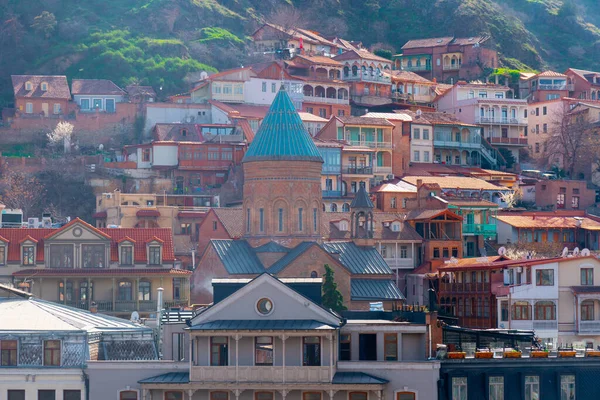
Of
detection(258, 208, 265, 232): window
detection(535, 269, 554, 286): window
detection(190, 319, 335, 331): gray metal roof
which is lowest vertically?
detection(190, 319, 335, 331): gray metal roof

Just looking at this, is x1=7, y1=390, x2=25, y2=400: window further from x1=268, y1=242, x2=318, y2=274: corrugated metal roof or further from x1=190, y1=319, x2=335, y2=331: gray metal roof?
x1=268, y1=242, x2=318, y2=274: corrugated metal roof

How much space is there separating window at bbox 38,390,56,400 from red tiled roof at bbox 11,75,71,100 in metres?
67.3

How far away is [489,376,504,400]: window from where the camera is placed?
58469 millimetres

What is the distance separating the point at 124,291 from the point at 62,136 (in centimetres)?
3642

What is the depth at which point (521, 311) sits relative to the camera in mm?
81375

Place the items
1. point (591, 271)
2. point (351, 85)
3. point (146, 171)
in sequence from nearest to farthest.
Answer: point (591, 271), point (146, 171), point (351, 85)

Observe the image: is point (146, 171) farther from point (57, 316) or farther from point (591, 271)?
point (57, 316)

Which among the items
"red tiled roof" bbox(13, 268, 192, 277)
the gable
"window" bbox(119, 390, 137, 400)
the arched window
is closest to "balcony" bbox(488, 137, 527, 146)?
"red tiled roof" bbox(13, 268, 192, 277)

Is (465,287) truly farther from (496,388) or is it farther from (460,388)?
(460,388)

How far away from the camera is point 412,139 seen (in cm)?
12344

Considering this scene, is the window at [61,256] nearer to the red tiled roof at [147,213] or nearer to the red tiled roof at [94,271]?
the red tiled roof at [94,271]

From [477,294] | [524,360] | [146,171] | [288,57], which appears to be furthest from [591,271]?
[288,57]

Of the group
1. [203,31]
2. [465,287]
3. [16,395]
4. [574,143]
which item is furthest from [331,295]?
[203,31]

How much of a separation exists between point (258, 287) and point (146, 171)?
2237 inches
